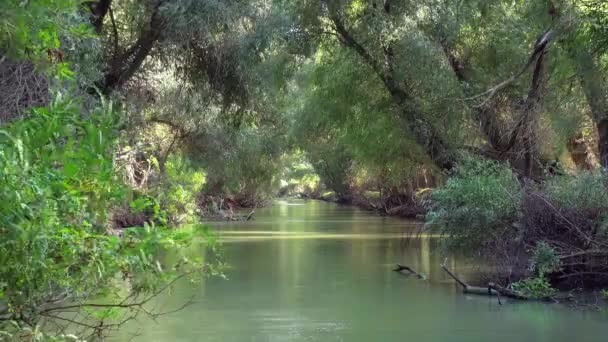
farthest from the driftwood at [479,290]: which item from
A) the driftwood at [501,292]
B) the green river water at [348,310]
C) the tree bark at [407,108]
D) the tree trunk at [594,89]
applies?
the tree bark at [407,108]

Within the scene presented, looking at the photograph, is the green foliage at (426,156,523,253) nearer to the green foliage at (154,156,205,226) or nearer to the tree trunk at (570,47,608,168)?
the tree trunk at (570,47,608,168)

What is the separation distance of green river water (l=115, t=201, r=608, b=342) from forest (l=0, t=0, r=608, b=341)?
2.19 ft

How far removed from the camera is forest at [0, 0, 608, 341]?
15.3ft

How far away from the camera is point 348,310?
12070 mm

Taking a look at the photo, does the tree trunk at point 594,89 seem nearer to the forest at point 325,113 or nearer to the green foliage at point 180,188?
the forest at point 325,113

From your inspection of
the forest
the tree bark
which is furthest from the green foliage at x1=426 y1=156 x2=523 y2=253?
the tree bark

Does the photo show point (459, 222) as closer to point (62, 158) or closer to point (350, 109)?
point (350, 109)

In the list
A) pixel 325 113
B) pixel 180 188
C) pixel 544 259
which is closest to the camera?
pixel 544 259

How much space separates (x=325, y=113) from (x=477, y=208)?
898cm

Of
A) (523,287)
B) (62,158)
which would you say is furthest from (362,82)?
(62,158)

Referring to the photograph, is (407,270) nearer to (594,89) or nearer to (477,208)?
(477,208)

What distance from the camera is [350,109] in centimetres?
2067

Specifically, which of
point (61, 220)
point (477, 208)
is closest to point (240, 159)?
point (477, 208)

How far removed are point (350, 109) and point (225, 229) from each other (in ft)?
33.9
